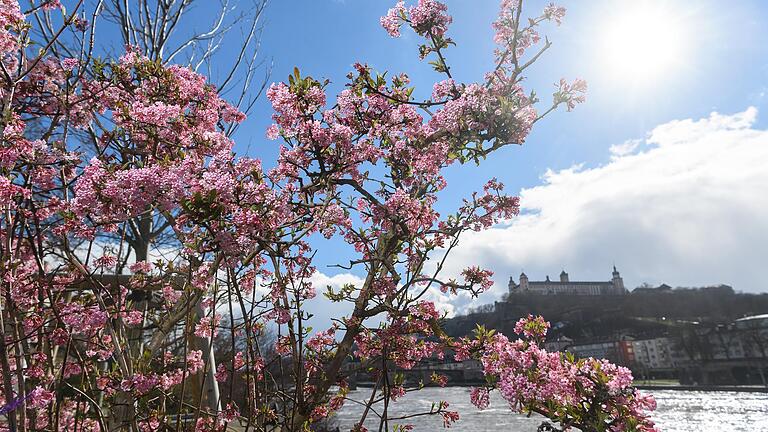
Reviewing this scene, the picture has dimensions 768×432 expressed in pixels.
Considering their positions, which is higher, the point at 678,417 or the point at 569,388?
the point at 569,388

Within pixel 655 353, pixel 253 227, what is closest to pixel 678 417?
pixel 253 227

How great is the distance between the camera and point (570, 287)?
16788 centimetres

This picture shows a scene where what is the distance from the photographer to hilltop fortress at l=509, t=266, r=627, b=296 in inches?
6422

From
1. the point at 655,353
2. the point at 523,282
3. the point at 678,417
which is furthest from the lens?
the point at 523,282

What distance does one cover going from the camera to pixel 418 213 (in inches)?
171

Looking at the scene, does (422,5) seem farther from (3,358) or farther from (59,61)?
(3,358)

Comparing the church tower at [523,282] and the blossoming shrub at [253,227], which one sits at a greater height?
the church tower at [523,282]

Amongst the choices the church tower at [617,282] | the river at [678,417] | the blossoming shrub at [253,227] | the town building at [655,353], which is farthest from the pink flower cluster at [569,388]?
the church tower at [617,282]

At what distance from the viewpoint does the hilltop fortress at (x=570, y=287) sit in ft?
535

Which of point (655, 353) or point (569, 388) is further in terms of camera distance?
point (655, 353)

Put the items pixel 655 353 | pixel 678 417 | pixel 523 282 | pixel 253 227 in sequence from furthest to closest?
pixel 523 282 < pixel 655 353 < pixel 678 417 < pixel 253 227

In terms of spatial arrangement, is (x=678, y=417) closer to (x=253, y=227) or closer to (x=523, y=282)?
(x=253, y=227)

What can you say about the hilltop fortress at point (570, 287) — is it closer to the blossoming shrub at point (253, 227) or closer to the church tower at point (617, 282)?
the church tower at point (617, 282)

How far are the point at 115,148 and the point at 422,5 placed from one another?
338 centimetres
